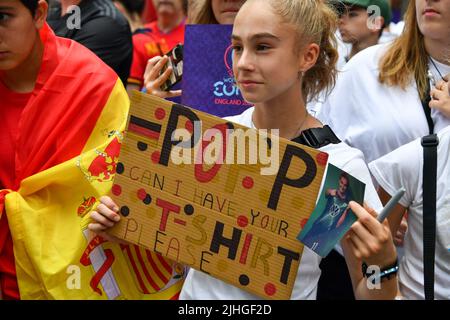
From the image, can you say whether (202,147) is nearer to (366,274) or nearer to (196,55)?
(366,274)

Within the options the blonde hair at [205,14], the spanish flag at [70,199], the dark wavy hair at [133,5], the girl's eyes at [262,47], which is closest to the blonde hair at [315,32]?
the girl's eyes at [262,47]

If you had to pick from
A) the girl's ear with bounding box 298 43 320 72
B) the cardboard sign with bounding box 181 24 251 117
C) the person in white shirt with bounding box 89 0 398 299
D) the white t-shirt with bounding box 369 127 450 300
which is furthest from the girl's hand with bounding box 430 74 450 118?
the cardboard sign with bounding box 181 24 251 117

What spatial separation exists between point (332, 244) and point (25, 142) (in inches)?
47.7

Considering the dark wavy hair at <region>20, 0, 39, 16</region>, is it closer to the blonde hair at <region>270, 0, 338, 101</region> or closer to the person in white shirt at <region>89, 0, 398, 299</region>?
the person in white shirt at <region>89, 0, 398, 299</region>

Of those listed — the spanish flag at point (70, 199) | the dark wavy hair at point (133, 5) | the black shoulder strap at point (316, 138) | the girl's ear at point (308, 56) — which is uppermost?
the girl's ear at point (308, 56)

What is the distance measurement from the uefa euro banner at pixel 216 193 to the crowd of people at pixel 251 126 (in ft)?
0.31

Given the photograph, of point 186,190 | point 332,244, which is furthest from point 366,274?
point 186,190

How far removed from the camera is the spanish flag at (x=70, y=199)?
293 cm

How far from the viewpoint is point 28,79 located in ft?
10.3

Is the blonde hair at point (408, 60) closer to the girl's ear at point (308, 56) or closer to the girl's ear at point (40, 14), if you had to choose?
the girl's ear at point (308, 56)

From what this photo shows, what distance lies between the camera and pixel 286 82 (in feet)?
9.21

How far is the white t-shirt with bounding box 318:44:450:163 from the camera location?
11.0 feet

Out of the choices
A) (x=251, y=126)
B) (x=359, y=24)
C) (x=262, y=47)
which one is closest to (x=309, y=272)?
(x=251, y=126)

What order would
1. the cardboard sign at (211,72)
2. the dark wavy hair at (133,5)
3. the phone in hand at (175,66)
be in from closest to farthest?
the cardboard sign at (211,72) < the phone in hand at (175,66) < the dark wavy hair at (133,5)
